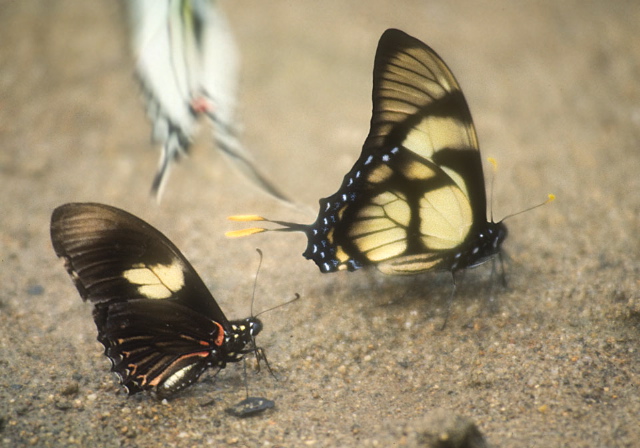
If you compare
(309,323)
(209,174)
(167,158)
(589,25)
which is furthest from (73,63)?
(589,25)

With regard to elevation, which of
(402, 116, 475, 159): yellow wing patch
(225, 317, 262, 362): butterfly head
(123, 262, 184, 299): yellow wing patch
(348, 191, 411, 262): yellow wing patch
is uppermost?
(402, 116, 475, 159): yellow wing patch

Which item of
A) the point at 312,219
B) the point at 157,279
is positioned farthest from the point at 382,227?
the point at 157,279

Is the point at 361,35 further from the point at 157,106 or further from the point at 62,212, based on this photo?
the point at 62,212

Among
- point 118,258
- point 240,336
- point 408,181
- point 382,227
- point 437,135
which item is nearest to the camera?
point 118,258

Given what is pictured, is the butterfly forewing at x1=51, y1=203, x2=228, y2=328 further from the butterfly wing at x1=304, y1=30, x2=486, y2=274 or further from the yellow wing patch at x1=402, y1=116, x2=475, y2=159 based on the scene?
the yellow wing patch at x1=402, y1=116, x2=475, y2=159

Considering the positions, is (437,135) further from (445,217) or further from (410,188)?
(445,217)

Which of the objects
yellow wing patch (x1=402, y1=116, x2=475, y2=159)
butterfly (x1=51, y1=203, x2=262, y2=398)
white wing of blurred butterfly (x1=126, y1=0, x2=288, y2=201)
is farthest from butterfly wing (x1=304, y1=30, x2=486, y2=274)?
white wing of blurred butterfly (x1=126, y1=0, x2=288, y2=201)
